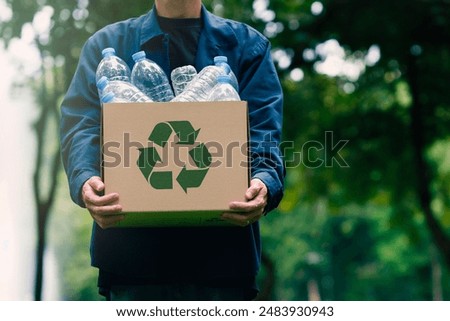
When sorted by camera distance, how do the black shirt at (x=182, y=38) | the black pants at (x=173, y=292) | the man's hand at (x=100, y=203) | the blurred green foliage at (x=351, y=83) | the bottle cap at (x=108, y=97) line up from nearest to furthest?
the man's hand at (x=100, y=203)
the bottle cap at (x=108, y=97)
the black pants at (x=173, y=292)
the black shirt at (x=182, y=38)
the blurred green foliage at (x=351, y=83)

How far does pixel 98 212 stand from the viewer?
267 cm

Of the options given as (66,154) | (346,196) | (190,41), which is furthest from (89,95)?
(346,196)

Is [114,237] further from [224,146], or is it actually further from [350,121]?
[350,121]

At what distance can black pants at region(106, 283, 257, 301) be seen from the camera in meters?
2.90

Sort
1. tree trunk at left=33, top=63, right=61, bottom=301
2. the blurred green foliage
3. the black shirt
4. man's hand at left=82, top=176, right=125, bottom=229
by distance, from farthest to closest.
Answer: tree trunk at left=33, top=63, right=61, bottom=301 < the blurred green foliage < the black shirt < man's hand at left=82, top=176, right=125, bottom=229

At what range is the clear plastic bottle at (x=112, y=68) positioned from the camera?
9.46 ft

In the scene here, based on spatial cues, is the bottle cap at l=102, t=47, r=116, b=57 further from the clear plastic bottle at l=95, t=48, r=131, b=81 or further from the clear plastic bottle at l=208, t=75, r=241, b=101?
the clear plastic bottle at l=208, t=75, r=241, b=101

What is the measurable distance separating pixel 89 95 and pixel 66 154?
0.74ft

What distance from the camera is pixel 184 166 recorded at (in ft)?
8.92

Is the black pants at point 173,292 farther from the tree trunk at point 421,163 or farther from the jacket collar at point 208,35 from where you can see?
the tree trunk at point 421,163

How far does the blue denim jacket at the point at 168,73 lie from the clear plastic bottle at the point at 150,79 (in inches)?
2.8

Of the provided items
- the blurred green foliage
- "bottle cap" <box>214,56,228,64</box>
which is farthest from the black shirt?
the blurred green foliage

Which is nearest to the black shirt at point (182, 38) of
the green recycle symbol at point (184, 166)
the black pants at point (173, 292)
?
the green recycle symbol at point (184, 166)

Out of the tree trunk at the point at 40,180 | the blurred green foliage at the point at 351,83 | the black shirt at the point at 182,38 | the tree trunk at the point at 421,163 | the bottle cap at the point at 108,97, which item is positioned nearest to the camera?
the bottle cap at the point at 108,97
